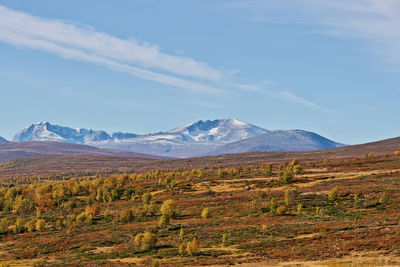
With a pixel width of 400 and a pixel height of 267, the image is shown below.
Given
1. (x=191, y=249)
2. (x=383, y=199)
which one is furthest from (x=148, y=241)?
(x=383, y=199)

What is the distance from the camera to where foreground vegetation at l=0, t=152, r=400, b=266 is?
4384cm

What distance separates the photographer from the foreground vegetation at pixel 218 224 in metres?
43.8

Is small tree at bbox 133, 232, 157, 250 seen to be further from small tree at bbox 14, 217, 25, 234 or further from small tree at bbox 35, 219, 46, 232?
small tree at bbox 14, 217, 25, 234

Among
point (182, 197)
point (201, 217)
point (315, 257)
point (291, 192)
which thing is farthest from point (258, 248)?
point (182, 197)

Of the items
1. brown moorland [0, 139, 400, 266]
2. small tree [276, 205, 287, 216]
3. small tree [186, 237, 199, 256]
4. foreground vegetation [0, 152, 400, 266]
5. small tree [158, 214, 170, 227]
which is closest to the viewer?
brown moorland [0, 139, 400, 266]

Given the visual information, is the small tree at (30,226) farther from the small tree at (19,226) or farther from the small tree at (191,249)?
the small tree at (191,249)

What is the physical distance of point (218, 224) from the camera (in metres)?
61.1

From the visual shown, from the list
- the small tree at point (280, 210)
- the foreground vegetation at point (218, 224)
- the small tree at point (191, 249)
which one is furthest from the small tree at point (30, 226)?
the small tree at point (280, 210)

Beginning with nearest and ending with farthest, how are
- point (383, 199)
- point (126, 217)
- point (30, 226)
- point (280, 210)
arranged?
point (383, 199) → point (280, 210) → point (126, 217) → point (30, 226)

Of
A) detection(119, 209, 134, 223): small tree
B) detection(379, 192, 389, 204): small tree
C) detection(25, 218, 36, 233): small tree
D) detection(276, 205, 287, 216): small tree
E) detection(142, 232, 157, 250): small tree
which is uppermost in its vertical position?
detection(379, 192, 389, 204): small tree

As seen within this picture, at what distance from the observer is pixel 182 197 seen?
9275 cm

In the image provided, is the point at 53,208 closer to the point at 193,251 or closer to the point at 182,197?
the point at 182,197

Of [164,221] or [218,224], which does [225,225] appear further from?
[164,221]

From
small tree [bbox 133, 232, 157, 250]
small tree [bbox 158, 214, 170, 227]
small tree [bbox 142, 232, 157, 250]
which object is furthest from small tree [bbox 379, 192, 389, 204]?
small tree [bbox 142, 232, 157, 250]
